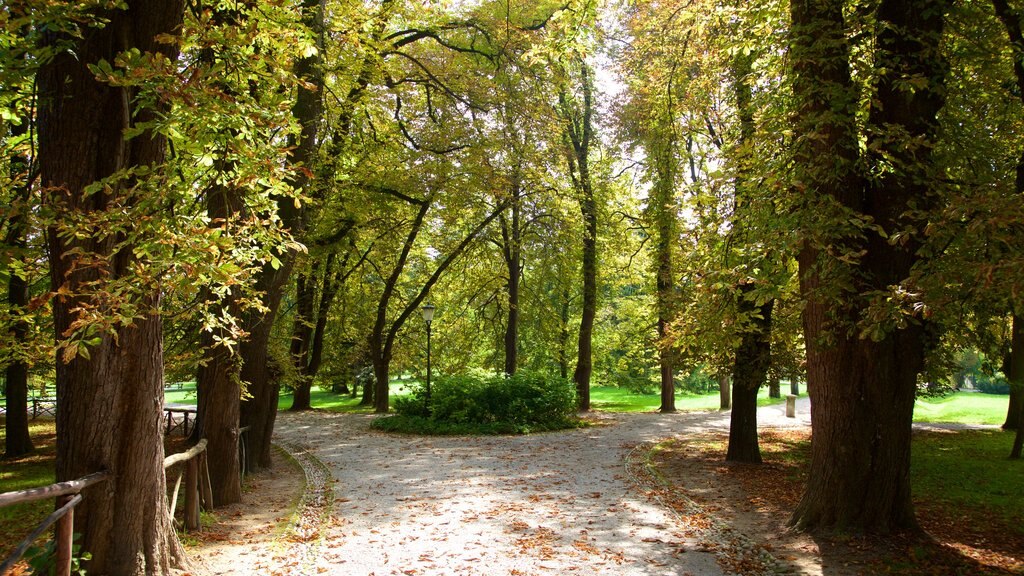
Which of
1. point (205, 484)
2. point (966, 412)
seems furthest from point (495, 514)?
point (966, 412)

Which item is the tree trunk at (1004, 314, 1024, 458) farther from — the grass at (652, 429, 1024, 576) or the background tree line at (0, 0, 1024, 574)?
the grass at (652, 429, 1024, 576)

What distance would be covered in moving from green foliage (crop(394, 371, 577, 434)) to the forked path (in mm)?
2591

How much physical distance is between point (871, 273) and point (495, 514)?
5.15 m

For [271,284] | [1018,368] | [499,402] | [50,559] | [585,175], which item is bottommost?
[499,402]

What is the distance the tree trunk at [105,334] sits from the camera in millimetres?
4598

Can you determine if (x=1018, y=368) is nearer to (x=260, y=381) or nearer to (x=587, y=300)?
(x=587, y=300)

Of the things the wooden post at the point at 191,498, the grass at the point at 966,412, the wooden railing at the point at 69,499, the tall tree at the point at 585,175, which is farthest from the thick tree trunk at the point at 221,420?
the grass at the point at 966,412

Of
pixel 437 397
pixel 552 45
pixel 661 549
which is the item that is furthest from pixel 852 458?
pixel 437 397

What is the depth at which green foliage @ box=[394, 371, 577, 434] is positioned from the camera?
1848 cm

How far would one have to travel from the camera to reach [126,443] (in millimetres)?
4934

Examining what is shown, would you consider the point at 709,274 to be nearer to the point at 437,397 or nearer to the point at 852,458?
the point at 852,458

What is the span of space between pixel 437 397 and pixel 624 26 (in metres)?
12.6

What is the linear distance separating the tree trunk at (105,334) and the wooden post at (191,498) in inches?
86.3

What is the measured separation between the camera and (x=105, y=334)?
473 centimetres
